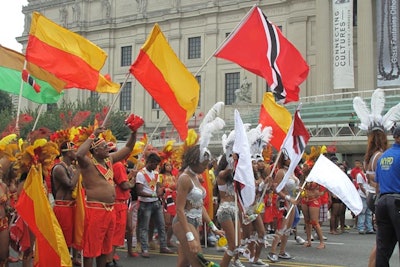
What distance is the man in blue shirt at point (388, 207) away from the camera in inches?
248

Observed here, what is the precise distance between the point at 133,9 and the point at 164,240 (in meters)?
53.5

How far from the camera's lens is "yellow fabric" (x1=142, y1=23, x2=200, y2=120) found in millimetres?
8852

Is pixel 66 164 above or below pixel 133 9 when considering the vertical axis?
below

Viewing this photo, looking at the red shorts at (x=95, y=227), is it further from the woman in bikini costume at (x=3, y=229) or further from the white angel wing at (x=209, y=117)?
the white angel wing at (x=209, y=117)

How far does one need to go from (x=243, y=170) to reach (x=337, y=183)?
2193mm

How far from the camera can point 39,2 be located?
69500 mm

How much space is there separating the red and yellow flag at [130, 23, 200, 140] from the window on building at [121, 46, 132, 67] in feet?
176

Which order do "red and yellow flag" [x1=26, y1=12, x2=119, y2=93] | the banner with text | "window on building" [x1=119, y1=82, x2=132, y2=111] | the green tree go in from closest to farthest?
"red and yellow flag" [x1=26, y1=12, x2=119, y2=93]
the banner with text
"window on building" [x1=119, y1=82, x2=132, y2=111]
the green tree

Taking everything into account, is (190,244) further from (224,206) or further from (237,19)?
(237,19)

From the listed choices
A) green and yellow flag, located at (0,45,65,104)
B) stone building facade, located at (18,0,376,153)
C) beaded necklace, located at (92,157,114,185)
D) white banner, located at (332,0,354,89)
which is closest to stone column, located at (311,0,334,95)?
stone building facade, located at (18,0,376,153)

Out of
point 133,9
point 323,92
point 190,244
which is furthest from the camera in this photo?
point 133,9

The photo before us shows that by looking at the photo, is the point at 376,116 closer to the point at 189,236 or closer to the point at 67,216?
the point at 189,236

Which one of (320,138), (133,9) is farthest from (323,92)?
(133,9)

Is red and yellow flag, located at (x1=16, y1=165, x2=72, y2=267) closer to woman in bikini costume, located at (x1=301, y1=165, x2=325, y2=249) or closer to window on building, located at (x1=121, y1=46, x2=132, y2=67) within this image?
woman in bikini costume, located at (x1=301, y1=165, x2=325, y2=249)
